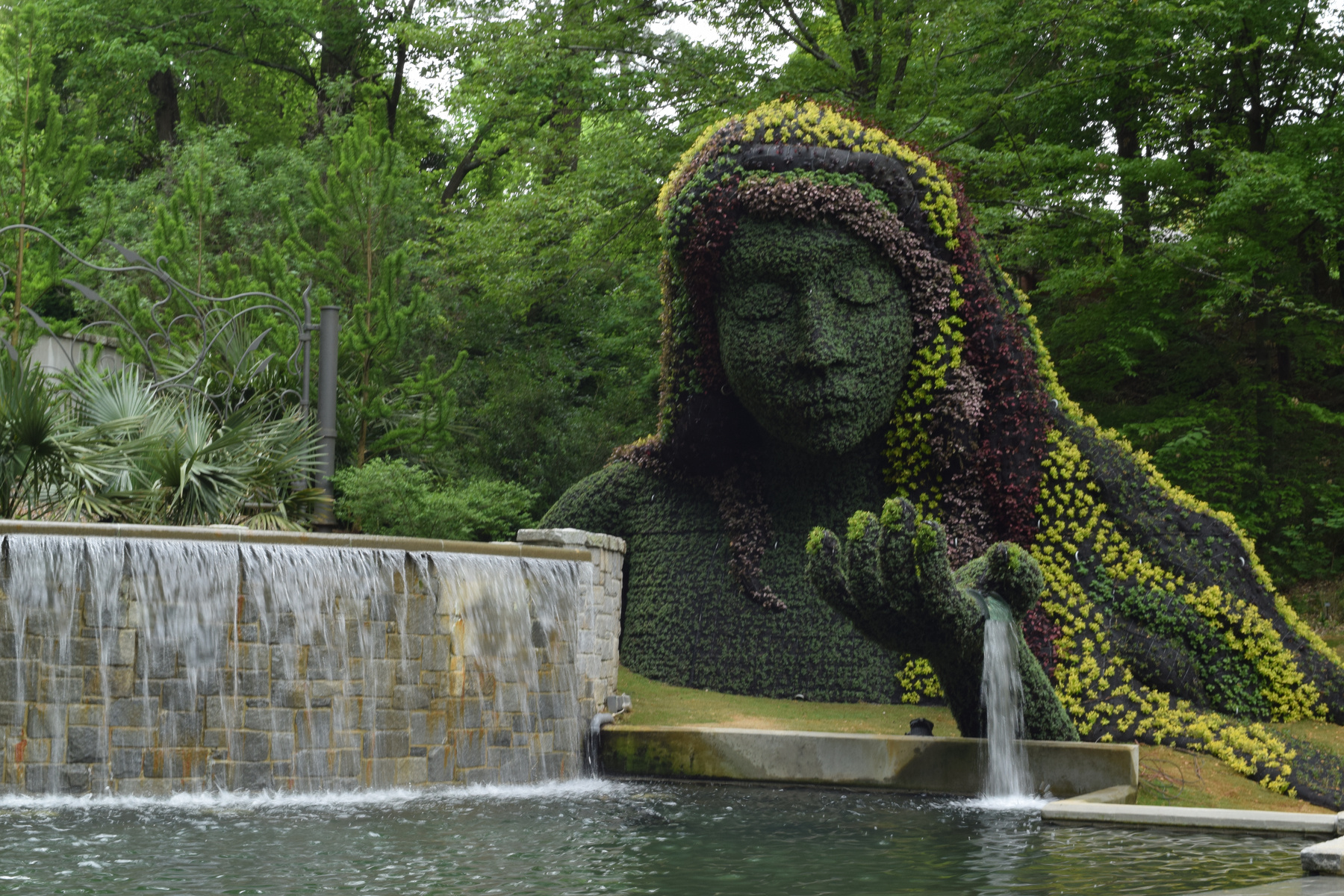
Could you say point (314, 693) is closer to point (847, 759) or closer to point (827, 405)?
point (847, 759)

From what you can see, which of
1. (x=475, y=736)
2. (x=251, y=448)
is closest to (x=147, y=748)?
(x=475, y=736)

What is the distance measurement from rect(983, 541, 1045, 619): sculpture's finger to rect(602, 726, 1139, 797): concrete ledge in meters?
1.11

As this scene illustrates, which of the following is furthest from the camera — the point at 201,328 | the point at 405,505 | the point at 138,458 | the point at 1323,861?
the point at 201,328

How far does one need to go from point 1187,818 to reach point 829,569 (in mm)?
2332

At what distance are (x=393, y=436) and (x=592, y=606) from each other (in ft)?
18.8

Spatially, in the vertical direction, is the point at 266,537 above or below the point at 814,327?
below

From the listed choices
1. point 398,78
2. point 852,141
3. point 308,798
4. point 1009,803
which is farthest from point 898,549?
point 398,78

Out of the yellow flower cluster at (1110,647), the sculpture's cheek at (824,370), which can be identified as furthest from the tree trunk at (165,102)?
the yellow flower cluster at (1110,647)

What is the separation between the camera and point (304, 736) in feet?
27.4

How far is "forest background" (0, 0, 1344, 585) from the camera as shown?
47.4 feet

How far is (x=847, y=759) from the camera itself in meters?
8.55

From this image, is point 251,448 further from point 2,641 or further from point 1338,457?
point 1338,457

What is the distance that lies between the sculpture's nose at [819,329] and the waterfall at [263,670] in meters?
2.73

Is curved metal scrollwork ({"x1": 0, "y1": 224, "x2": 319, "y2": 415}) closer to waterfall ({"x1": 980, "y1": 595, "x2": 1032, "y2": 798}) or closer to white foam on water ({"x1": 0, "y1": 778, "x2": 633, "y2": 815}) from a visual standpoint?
white foam on water ({"x1": 0, "y1": 778, "x2": 633, "y2": 815})
